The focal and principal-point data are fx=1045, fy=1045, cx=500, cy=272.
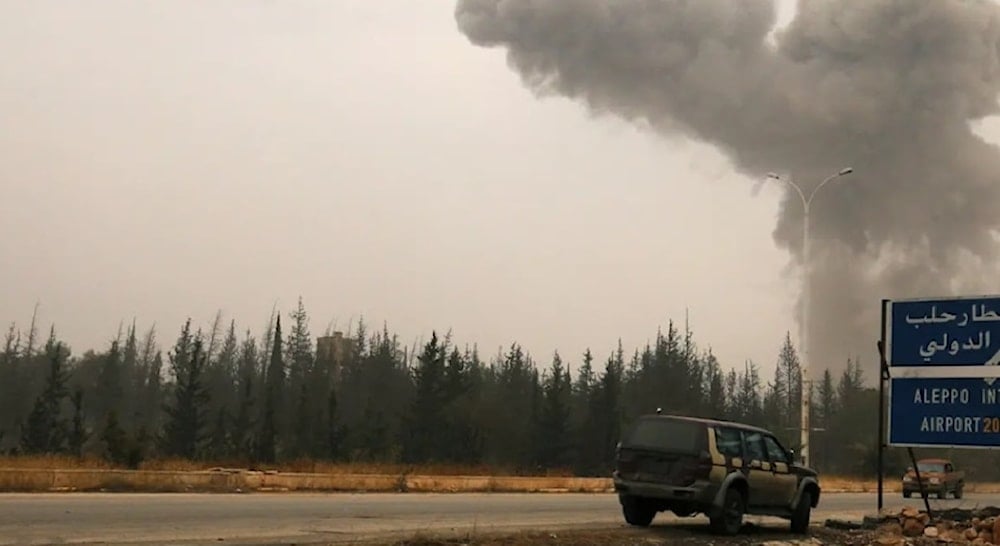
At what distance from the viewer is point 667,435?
1503 cm

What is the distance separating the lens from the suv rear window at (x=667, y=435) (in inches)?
580

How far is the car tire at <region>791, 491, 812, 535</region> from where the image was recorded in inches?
645

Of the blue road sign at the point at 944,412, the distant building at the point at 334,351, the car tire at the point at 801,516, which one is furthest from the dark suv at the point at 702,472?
the distant building at the point at 334,351

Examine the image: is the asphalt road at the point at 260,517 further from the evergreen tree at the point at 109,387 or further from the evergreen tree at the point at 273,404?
the evergreen tree at the point at 109,387

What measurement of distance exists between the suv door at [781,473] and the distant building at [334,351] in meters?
72.5

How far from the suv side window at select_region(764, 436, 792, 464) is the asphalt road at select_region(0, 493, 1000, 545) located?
2293mm

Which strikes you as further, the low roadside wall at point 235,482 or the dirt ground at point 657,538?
the low roadside wall at point 235,482

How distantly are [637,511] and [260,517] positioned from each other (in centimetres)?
561

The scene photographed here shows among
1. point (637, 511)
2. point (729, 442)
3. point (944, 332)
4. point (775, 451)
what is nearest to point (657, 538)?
point (637, 511)

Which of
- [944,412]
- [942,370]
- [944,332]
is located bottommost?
[944,412]

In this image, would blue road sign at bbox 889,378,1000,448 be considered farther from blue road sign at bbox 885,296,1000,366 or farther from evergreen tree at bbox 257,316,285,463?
evergreen tree at bbox 257,316,285,463

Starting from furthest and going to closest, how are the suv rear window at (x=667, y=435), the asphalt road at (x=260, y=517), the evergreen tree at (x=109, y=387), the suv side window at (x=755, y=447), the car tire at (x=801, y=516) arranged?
the evergreen tree at (x=109, y=387) → the car tire at (x=801, y=516) → the suv side window at (x=755, y=447) → the suv rear window at (x=667, y=435) → the asphalt road at (x=260, y=517)

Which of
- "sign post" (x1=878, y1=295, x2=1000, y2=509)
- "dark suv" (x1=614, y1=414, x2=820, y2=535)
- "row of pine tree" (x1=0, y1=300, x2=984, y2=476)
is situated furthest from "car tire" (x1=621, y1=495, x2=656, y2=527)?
"row of pine tree" (x1=0, y1=300, x2=984, y2=476)

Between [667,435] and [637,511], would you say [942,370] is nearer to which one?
[667,435]
